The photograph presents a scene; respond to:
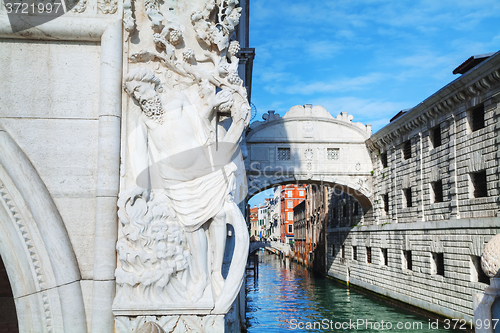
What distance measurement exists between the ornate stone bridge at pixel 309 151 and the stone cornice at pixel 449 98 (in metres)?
2.35

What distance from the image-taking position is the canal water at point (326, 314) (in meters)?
14.9

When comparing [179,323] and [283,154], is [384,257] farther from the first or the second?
[179,323]

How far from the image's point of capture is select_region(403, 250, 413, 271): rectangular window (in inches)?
744

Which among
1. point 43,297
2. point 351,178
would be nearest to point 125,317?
point 43,297

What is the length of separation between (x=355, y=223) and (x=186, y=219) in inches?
959

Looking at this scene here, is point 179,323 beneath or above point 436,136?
beneath

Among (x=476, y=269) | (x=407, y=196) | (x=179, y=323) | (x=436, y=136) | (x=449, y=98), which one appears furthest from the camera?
(x=407, y=196)

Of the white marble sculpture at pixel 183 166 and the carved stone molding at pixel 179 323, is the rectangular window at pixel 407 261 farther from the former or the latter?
the carved stone molding at pixel 179 323

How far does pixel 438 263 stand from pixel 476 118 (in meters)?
5.73

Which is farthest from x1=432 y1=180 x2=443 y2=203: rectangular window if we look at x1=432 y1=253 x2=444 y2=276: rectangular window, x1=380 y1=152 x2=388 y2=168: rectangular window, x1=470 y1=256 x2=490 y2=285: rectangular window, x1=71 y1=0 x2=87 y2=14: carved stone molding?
x1=71 y1=0 x2=87 y2=14: carved stone molding

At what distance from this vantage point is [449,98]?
51.2ft
